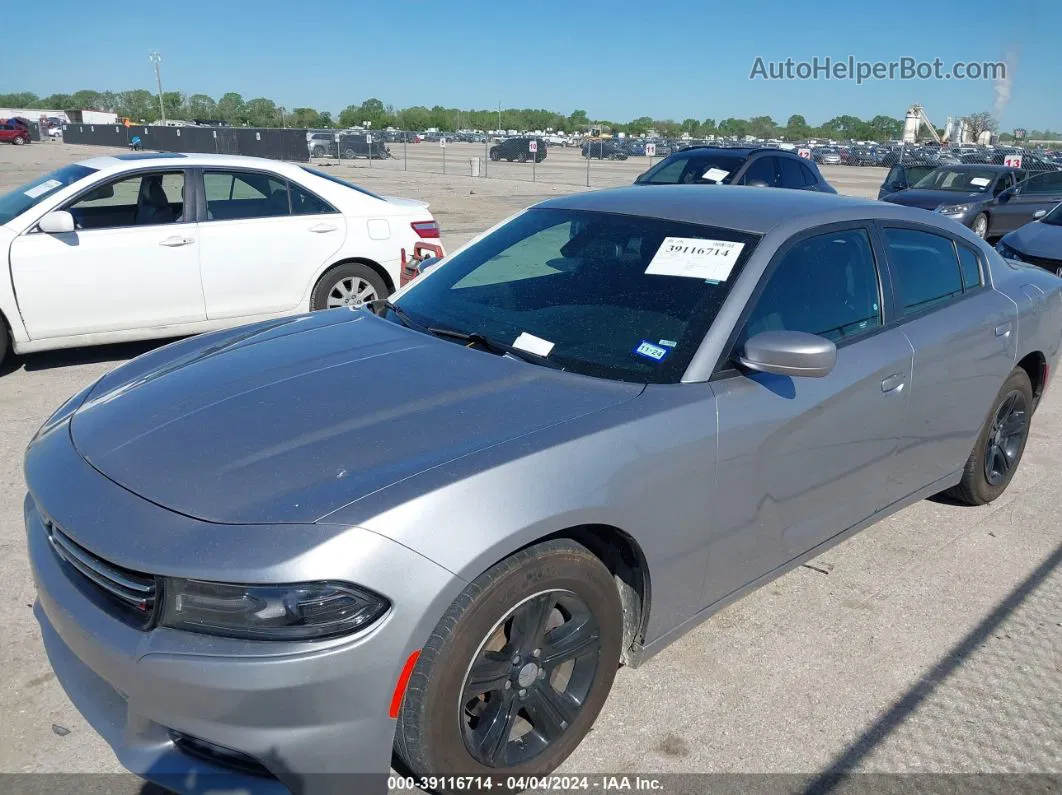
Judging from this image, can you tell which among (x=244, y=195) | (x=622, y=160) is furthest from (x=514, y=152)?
(x=244, y=195)

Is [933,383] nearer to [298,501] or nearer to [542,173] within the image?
[298,501]

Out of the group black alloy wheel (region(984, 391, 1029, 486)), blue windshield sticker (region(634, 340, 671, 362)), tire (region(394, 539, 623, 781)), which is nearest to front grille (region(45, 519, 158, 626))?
tire (region(394, 539, 623, 781))

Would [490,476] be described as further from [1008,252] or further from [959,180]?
[959,180]

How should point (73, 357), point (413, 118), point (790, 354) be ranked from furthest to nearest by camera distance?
point (413, 118), point (73, 357), point (790, 354)

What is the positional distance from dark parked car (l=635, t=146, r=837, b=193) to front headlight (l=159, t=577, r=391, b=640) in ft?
34.2

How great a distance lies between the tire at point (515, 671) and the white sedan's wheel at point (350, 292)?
5.15 metres

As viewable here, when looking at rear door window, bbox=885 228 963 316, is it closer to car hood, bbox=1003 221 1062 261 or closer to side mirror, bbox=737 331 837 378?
side mirror, bbox=737 331 837 378

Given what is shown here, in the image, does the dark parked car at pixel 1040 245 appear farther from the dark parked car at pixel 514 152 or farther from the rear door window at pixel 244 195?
the dark parked car at pixel 514 152

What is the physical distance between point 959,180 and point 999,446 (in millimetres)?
13118

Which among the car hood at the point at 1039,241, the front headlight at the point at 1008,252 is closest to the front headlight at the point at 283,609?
the car hood at the point at 1039,241

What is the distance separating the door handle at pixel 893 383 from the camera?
3424 millimetres

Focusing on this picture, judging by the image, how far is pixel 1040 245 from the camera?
30.0ft

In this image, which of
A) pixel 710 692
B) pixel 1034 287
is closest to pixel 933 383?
pixel 1034 287

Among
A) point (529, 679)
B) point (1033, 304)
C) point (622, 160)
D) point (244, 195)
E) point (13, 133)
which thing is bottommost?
point (622, 160)
